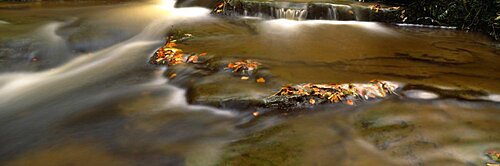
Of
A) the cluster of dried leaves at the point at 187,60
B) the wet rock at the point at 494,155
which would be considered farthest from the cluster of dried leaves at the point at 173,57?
the wet rock at the point at 494,155

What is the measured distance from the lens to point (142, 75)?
18.6 ft

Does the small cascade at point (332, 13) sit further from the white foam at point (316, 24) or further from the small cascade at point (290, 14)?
the small cascade at point (290, 14)

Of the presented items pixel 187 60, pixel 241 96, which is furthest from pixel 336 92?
pixel 187 60

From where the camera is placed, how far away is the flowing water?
3414mm

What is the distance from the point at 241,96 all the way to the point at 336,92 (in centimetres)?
117

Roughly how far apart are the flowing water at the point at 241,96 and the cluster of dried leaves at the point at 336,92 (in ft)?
0.49

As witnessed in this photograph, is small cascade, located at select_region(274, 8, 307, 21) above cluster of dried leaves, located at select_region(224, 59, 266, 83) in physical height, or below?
above

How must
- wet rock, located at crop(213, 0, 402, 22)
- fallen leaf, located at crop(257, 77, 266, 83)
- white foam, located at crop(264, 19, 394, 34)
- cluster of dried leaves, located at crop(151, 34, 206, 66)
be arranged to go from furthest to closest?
1. wet rock, located at crop(213, 0, 402, 22)
2. white foam, located at crop(264, 19, 394, 34)
3. cluster of dried leaves, located at crop(151, 34, 206, 66)
4. fallen leaf, located at crop(257, 77, 266, 83)

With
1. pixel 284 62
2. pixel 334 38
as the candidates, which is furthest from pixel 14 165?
pixel 334 38

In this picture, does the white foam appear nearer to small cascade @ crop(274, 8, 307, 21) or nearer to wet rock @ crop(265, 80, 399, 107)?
small cascade @ crop(274, 8, 307, 21)

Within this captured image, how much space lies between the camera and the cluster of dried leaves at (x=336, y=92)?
4.32 metres

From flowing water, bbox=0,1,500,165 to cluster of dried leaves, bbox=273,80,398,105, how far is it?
149mm

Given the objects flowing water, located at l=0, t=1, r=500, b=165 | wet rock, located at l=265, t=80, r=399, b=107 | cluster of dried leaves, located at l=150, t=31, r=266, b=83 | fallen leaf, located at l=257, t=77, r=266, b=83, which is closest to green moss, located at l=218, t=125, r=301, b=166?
flowing water, located at l=0, t=1, r=500, b=165

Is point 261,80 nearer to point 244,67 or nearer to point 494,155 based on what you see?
point 244,67
